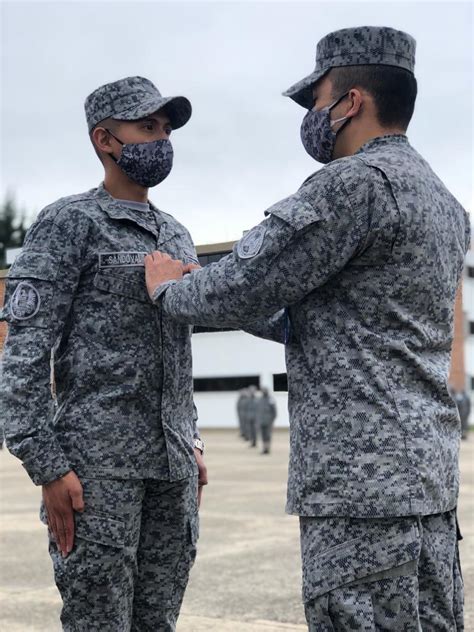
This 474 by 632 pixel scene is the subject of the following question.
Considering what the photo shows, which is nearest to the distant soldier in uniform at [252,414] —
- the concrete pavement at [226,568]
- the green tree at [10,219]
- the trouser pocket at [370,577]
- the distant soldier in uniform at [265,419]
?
the distant soldier in uniform at [265,419]

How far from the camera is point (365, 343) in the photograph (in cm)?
224

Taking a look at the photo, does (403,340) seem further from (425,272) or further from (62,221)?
(62,221)

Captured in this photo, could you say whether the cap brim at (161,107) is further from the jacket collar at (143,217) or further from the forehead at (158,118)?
the jacket collar at (143,217)

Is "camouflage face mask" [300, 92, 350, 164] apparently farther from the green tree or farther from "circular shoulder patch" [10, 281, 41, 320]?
the green tree

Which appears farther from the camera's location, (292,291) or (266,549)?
(266,549)

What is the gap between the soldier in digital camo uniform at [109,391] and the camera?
261 cm

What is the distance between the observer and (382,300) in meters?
2.25

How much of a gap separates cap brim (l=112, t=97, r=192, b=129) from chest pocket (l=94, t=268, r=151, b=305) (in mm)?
457

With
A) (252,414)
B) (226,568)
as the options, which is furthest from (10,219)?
(226,568)

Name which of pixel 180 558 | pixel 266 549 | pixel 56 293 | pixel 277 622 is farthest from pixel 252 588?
pixel 56 293

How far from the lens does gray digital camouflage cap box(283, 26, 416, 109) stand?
2363 mm

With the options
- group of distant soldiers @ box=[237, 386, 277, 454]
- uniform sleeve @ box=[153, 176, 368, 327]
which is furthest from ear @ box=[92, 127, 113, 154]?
group of distant soldiers @ box=[237, 386, 277, 454]

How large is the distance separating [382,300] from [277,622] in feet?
10.4

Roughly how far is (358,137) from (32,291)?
980mm
